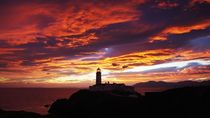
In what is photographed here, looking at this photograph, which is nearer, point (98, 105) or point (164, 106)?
point (164, 106)

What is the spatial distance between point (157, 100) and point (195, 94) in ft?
15.3

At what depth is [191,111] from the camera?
98.0ft

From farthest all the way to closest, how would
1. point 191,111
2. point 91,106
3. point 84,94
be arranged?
1. point 84,94
2. point 91,106
3. point 191,111

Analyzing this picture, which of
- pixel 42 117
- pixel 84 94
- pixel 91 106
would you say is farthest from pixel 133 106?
pixel 84 94

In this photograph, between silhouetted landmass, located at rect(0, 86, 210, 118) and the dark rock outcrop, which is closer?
silhouetted landmass, located at rect(0, 86, 210, 118)

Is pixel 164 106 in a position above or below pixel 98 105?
above

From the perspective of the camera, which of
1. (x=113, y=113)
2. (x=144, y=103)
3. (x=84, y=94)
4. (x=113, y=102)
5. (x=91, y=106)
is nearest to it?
(x=144, y=103)

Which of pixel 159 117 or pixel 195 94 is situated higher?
pixel 195 94

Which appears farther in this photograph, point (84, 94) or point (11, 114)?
point (84, 94)

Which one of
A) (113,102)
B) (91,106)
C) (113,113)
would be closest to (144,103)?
(113,113)

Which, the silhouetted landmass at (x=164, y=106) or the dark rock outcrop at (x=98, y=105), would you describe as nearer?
the silhouetted landmass at (x=164, y=106)

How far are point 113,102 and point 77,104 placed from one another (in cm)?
1284

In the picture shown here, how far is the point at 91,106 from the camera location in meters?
47.6

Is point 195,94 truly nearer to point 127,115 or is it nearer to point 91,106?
point 127,115
